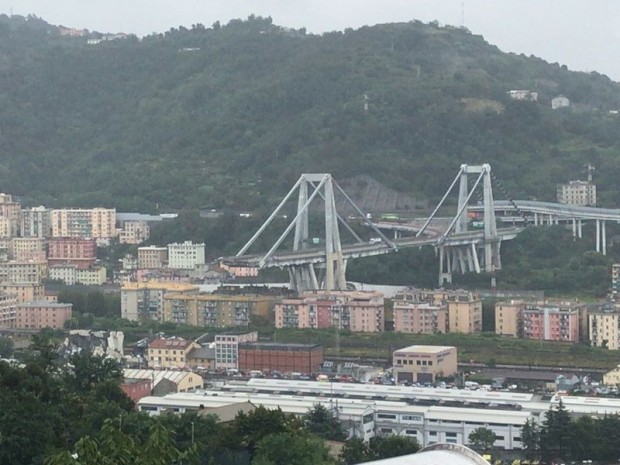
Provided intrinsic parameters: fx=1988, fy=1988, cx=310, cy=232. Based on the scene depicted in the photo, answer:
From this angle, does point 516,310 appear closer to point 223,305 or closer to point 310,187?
point 223,305

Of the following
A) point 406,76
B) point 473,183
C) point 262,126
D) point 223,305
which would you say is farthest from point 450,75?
point 223,305

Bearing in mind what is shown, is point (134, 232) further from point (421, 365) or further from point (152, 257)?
point (421, 365)

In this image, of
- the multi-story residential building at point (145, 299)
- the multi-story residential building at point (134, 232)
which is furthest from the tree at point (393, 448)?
the multi-story residential building at point (134, 232)

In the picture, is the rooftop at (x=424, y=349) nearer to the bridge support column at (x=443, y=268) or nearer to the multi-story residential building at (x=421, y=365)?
the multi-story residential building at (x=421, y=365)

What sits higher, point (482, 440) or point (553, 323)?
point (553, 323)

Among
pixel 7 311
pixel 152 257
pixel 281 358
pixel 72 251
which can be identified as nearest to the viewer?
pixel 281 358

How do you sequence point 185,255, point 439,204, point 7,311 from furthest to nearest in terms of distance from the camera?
point 439,204, point 185,255, point 7,311

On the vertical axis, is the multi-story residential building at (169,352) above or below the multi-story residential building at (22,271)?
below

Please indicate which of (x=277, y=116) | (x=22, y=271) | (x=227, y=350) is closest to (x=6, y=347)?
(x=227, y=350)
